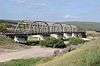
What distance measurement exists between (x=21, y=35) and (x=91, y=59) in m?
82.8

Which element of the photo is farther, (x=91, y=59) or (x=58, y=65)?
(x=91, y=59)

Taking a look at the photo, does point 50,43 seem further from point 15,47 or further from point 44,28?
point 44,28

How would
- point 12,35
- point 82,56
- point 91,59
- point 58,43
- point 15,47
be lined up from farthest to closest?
point 12,35 → point 58,43 → point 15,47 → point 82,56 → point 91,59

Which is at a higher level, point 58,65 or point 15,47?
point 58,65

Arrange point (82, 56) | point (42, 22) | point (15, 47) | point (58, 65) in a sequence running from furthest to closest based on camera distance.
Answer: point (42, 22) < point (15, 47) < point (82, 56) < point (58, 65)

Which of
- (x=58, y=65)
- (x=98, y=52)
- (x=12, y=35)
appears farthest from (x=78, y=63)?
(x=12, y=35)

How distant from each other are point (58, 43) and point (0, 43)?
14.5m

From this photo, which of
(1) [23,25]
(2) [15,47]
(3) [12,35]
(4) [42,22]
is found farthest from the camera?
(4) [42,22]

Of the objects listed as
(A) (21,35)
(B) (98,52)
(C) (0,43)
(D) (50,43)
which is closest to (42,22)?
(A) (21,35)

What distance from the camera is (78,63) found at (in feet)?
51.4

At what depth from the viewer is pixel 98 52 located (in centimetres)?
1919

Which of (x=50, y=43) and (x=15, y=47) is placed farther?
(x=50, y=43)

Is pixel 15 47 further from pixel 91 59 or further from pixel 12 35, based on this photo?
pixel 91 59

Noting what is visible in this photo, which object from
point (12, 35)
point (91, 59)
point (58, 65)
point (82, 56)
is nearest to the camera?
point (58, 65)
